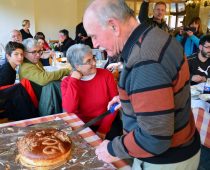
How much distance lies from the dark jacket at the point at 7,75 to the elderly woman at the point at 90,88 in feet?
2.61

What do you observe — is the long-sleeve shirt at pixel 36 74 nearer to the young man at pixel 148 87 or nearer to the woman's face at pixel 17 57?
the woman's face at pixel 17 57

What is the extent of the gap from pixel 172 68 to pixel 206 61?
7.81 feet

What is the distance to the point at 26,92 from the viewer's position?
1911 millimetres

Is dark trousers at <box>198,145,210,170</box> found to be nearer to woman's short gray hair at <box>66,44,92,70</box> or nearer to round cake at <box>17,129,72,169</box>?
woman's short gray hair at <box>66,44,92,70</box>

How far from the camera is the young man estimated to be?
2.20 ft

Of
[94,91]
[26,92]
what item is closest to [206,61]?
[94,91]

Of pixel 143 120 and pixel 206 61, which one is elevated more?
pixel 143 120

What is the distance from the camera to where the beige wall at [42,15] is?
625 cm

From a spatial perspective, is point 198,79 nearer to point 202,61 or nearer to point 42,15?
point 202,61

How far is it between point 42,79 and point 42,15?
17.4 feet

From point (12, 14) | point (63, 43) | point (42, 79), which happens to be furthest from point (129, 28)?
point (12, 14)

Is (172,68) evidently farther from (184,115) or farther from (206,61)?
(206,61)

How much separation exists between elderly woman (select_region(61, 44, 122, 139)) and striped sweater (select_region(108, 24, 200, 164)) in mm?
938

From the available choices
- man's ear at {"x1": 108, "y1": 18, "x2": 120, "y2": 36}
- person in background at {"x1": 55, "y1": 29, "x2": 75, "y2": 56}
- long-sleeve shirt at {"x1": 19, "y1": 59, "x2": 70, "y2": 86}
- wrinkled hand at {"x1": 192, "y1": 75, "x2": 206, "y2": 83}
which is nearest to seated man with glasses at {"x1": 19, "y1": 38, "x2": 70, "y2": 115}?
long-sleeve shirt at {"x1": 19, "y1": 59, "x2": 70, "y2": 86}
